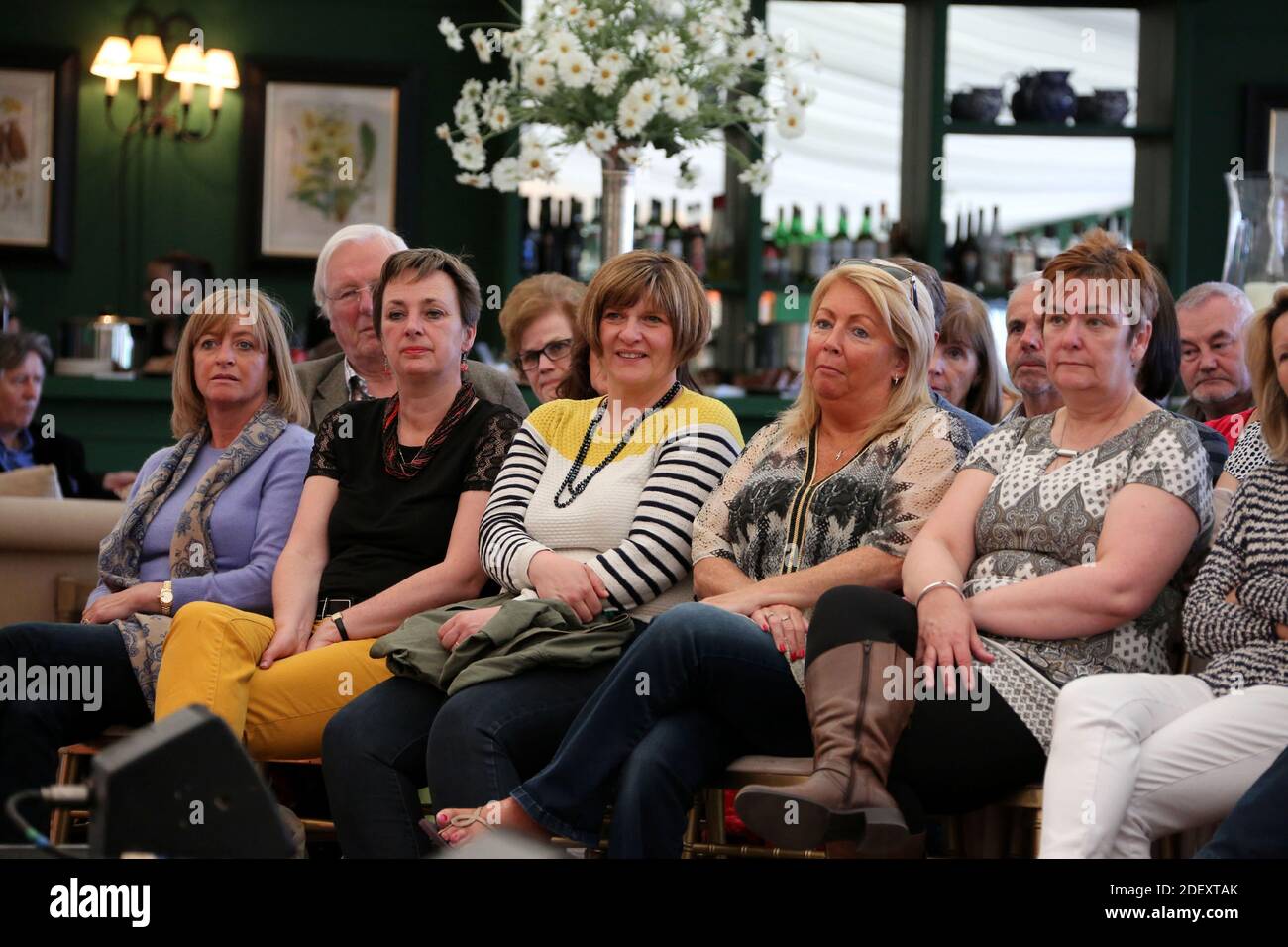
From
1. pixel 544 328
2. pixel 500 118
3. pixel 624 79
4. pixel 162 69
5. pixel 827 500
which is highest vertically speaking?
pixel 162 69

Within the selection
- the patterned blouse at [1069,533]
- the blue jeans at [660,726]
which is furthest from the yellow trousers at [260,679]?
the patterned blouse at [1069,533]

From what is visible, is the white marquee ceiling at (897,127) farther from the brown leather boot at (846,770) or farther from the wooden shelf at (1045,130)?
the brown leather boot at (846,770)

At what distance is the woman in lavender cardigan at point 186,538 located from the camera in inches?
115

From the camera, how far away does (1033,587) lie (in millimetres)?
2438

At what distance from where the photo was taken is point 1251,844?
209 centimetres

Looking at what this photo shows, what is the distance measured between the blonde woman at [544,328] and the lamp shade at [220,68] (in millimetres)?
2700

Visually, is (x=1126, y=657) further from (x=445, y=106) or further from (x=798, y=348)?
(x=445, y=106)

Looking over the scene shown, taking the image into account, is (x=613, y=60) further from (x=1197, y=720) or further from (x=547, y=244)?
(x=1197, y=720)

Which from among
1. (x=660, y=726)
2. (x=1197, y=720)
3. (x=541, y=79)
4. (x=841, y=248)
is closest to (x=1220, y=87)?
(x=841, y=248)

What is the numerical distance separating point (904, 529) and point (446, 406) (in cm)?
95

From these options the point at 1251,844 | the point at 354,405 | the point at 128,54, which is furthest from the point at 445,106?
the point at 1251,844

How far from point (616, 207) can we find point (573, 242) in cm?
178

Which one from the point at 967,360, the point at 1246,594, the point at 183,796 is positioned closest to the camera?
the point at 183,796

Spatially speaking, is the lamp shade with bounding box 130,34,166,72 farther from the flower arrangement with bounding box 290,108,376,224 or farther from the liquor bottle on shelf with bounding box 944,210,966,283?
the liquor bottle on shelf with bounding box 944,210,966,283
